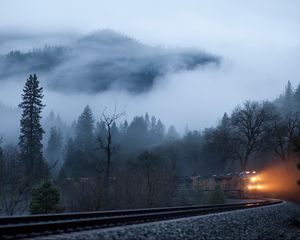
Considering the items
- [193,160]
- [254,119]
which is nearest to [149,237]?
[254,119]

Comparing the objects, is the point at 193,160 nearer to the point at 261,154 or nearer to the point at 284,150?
the point at 261,154

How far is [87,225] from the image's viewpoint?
15.6 metres

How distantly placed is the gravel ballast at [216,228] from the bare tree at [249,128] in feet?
167

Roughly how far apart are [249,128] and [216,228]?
6684cm

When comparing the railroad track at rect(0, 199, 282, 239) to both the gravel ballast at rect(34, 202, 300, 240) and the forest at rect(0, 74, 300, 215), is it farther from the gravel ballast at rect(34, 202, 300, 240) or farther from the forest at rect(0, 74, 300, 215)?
the forest at rect(0, 74, 300, 215)

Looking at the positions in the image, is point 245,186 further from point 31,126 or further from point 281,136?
point 31,126

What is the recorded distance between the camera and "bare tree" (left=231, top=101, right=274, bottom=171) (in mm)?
81812

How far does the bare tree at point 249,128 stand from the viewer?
81.8 meters

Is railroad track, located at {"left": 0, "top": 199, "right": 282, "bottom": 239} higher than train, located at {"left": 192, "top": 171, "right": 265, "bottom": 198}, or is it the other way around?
train, located at {"left": 192, "top": 171, "right": 265, "bottom": 198}

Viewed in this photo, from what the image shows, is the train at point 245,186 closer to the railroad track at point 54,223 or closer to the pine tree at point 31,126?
the pine tree at point 31,126

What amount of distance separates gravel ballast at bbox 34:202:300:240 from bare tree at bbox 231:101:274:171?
1999 inches

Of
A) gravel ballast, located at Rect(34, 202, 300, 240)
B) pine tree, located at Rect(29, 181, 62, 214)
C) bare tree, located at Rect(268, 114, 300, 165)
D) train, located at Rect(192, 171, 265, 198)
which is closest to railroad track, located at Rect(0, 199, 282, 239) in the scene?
gravel ballast, located at Rect(34, 202, 300, 240)

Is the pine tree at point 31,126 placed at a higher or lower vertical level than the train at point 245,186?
higher

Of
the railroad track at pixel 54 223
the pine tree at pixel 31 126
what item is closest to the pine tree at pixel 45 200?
the railroad track at pixel 54 223
